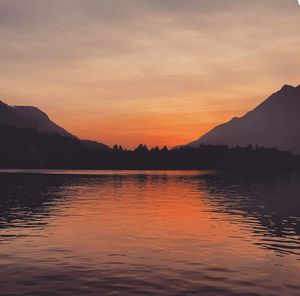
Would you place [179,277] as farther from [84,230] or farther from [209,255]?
[84,230]

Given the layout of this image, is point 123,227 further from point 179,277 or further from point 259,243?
point 179,277

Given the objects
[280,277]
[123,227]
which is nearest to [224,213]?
[123,227]

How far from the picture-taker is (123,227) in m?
64.1

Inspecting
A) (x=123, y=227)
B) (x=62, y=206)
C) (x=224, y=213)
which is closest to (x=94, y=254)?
(x=123, y=227)

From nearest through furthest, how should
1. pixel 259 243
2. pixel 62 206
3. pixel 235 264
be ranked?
pixel 235 264, pixel 259 243, pixel 62 206

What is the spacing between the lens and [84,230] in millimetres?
60406

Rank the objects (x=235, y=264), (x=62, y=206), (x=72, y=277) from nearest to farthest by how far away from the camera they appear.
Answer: (x=72, y=277) → (x=235, y=264) → (x=62, y=206)

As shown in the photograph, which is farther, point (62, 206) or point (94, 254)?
point (62, 206)

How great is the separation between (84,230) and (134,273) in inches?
952

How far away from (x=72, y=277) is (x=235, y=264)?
13.2 meters

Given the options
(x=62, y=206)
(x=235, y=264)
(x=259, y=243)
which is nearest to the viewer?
(x=235, y=264)

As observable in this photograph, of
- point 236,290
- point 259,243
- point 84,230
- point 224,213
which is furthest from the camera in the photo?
point 224,213

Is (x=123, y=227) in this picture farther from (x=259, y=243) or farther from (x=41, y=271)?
(x=41, y=271)

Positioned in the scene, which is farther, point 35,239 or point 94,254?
point 35,239
